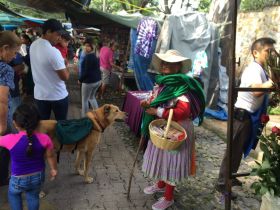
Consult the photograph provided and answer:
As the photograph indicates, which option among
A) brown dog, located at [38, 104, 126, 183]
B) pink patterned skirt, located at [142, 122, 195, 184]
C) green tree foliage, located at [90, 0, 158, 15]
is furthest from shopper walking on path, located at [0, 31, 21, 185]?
green tree foliage, located at [90, 0, 158, 15]

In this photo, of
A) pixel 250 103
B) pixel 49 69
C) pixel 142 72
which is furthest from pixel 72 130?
pixel 142 72

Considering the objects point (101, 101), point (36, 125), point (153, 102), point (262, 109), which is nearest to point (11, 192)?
point (36, 125)

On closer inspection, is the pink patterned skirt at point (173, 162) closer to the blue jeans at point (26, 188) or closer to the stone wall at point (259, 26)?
the blue jeans at point (26, 188)

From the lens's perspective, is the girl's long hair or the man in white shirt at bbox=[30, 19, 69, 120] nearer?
the girl's long hair

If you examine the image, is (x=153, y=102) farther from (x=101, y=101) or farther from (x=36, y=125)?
(x=101, y=101)

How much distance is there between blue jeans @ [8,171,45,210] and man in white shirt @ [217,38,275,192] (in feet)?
7.06

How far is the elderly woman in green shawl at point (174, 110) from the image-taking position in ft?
11.0

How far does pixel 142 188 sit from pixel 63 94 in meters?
1.65

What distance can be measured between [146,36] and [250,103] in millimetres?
5572

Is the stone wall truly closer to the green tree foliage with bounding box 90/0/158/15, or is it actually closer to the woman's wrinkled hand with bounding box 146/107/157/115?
the woman's wrinkled hand with bounding box 146/107/157/115

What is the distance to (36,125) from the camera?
286 cm

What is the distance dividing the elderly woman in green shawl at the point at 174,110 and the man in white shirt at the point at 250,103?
2.06ft

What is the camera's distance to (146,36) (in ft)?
29.9

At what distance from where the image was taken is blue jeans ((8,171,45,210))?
2902mm
